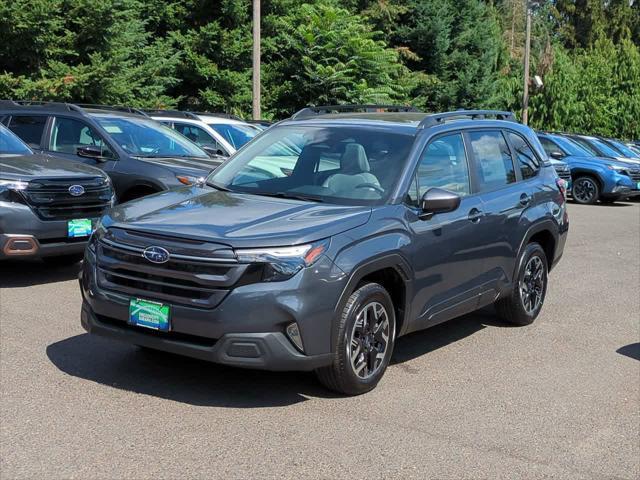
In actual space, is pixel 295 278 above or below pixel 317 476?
above

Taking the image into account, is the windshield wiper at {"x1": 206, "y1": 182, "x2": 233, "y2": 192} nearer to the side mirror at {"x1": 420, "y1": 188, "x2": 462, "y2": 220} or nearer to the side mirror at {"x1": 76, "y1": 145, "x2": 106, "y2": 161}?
the side mirror at {"x1": 420, "y1": 188, "x2": 462, "y2": 220}

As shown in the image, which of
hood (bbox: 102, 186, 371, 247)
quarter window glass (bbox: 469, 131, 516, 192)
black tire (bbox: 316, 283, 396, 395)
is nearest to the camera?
hood (bbox: 102, 186, 371, 247)

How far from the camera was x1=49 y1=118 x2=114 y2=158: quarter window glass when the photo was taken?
1033 centimetres

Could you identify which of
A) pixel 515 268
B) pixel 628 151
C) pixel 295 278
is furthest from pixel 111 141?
pixel 628 151

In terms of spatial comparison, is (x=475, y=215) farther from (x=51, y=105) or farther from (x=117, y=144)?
(x=51, y=105)

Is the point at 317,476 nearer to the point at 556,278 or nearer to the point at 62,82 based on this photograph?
the point at 556,278

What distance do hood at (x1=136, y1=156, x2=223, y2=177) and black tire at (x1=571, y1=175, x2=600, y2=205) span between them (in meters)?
13.2

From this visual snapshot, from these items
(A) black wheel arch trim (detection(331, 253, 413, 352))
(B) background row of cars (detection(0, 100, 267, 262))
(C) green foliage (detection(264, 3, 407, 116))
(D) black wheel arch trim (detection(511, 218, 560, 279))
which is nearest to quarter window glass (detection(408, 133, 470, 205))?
(A) black wheel arch trim (detection(331, 253, 413, 352))

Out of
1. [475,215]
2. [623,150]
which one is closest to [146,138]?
[475,215]

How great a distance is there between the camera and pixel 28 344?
6137mm

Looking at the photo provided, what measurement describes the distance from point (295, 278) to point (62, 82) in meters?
19.4

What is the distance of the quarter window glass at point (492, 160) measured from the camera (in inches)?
264

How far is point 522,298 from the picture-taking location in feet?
24.0

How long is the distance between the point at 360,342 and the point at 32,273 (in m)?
5.02
